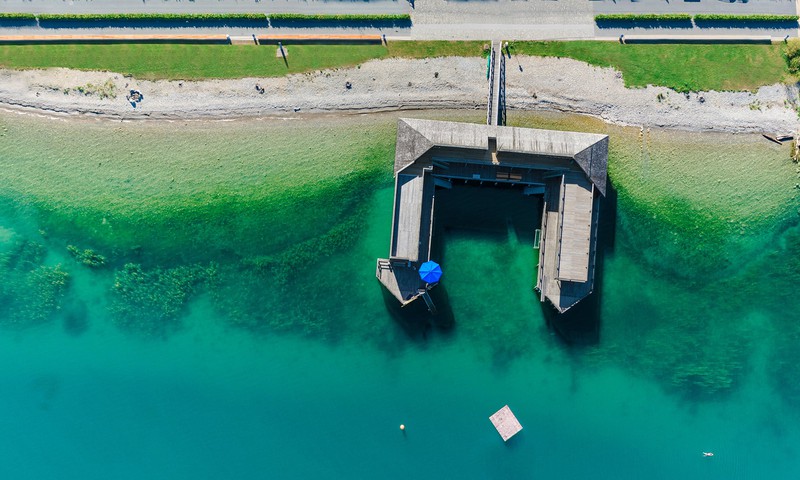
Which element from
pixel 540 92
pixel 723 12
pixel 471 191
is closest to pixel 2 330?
pixel 471 191

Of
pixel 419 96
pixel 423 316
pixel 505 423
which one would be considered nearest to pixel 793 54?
pixel 419 96

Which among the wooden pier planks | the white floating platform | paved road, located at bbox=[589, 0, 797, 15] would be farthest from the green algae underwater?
paved road, located at bbox=[589, 0, 797, 15]

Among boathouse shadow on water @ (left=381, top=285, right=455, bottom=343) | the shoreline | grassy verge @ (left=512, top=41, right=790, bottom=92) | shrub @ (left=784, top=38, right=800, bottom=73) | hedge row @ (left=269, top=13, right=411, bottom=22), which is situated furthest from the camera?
boathouse shadow on water @ (left=381, top=285, right=455, bottom=343)

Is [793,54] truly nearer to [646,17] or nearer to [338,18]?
[646,17]

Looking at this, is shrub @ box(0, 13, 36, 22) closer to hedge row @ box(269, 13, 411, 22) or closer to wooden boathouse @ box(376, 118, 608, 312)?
hedge row @ box(269, 13, 411, 22)

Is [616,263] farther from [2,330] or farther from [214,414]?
[2,330]

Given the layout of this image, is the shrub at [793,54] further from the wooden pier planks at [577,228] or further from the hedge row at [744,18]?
the wooden pier planks at [577,228]
